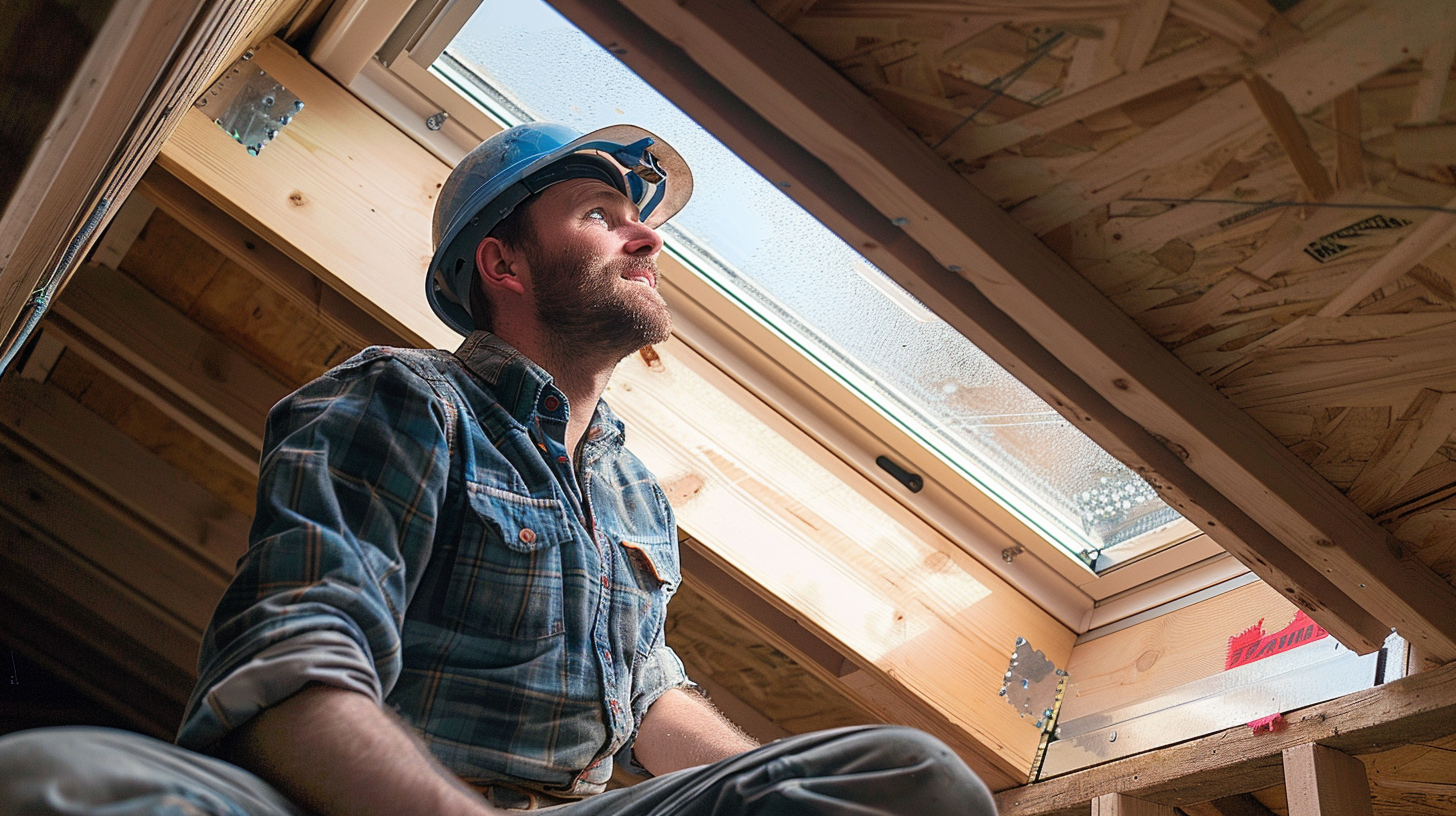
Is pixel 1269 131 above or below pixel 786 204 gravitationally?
below

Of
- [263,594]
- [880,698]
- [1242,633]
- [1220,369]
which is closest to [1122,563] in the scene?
[1242,633]

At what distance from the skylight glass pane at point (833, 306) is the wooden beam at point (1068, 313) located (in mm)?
624

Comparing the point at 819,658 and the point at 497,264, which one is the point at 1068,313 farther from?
the point at 819,658

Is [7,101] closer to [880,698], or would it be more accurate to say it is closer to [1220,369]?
[1220,369]

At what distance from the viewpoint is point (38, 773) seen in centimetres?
67

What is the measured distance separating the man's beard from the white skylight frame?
21.9 inches

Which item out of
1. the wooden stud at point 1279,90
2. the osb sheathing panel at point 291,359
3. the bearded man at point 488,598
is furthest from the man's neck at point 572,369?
the osb sheathing panel at point 291,359

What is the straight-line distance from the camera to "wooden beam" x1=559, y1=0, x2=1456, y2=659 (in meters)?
1.16

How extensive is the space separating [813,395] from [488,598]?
1124 millimetres

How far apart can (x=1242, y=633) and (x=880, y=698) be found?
664 millimetres

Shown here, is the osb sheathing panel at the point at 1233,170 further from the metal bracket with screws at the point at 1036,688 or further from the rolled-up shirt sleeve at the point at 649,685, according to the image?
the metal bracket with screws at the point at 1036,688

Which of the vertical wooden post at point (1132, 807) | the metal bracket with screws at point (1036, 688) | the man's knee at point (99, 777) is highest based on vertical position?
the metal bracket with screws at point (1036, 688)

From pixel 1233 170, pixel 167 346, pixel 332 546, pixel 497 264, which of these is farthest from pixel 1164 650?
pixel 167 346

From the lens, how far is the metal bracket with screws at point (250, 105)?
190cm
